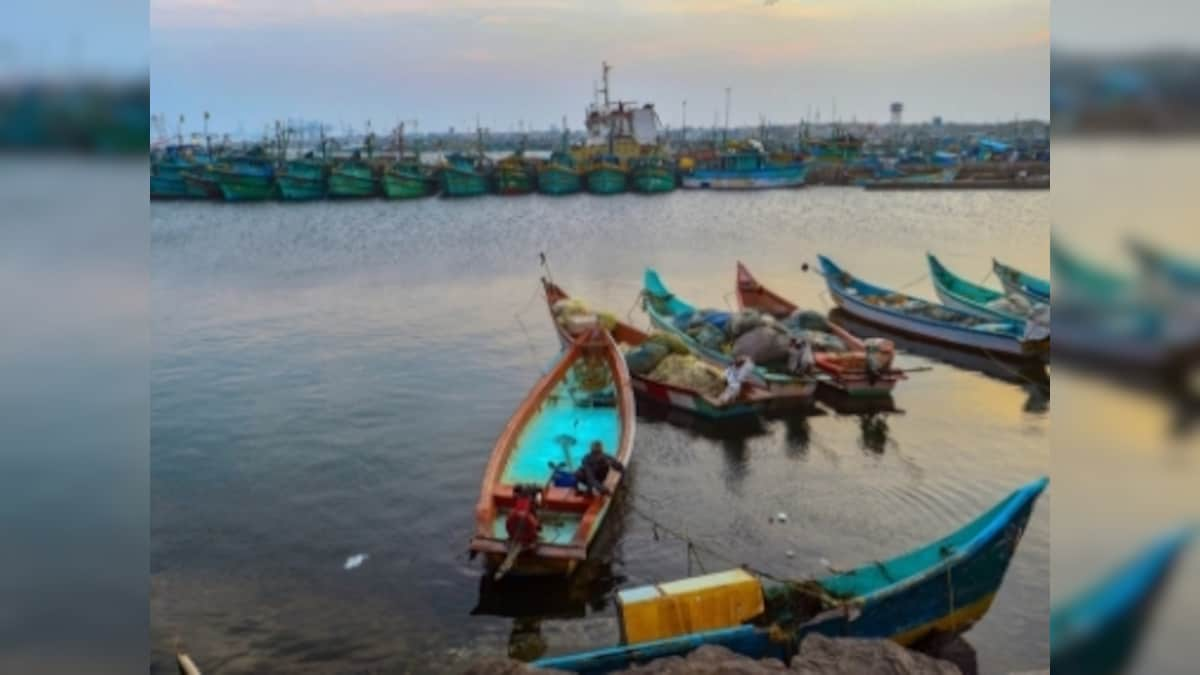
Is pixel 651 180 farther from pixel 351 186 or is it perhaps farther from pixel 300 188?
pixel 300 188

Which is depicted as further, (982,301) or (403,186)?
(403,186)

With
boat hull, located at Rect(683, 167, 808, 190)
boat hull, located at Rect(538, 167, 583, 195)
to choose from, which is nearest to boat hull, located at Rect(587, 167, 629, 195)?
boat hull, located at Rect(538, 167, 583, 195)

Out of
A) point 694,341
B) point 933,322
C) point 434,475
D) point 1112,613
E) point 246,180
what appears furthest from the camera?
point 246,180

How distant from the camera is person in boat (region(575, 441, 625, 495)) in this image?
24.7 ft

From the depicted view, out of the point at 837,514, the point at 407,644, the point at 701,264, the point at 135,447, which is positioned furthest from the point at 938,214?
the point at 135,447

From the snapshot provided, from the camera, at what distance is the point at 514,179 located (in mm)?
41250

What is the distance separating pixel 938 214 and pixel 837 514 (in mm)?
27307

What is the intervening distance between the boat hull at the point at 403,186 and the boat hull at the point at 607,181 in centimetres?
688

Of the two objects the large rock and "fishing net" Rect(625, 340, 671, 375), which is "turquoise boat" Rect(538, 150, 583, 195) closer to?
"fishing net" Rect(625, 340, 671, 375)

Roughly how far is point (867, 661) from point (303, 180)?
1491 inches

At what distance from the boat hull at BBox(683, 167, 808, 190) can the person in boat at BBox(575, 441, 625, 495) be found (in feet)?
115

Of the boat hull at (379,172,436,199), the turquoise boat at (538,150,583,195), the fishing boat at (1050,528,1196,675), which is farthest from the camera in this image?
the turquoise boat at (538,150,583,195)

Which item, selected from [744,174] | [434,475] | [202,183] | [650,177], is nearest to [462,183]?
[650,177]

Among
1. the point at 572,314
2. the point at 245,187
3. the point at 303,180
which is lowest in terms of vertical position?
the point at 572,314
